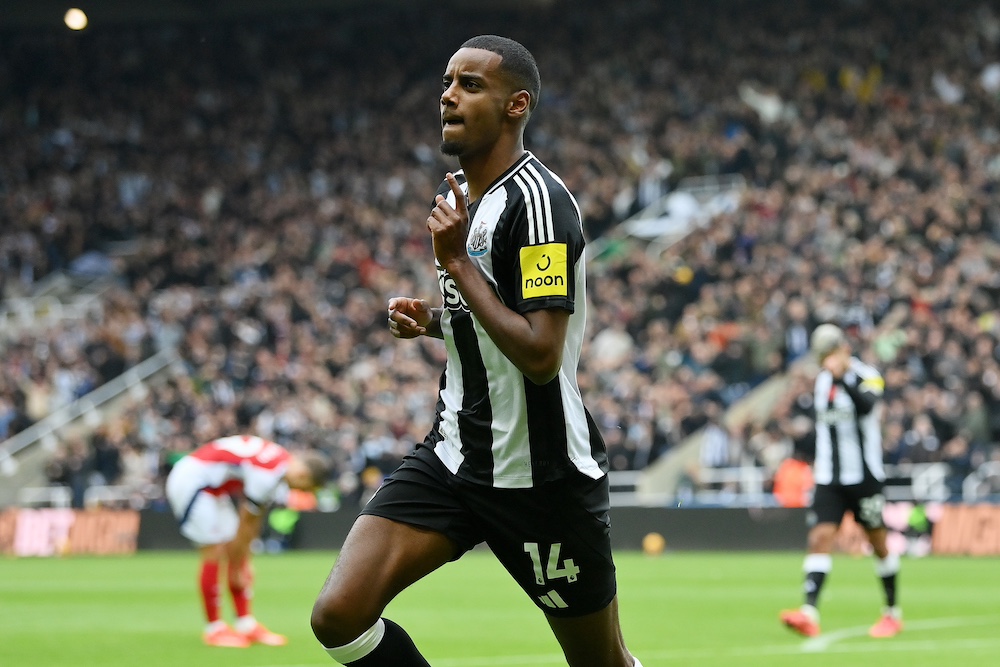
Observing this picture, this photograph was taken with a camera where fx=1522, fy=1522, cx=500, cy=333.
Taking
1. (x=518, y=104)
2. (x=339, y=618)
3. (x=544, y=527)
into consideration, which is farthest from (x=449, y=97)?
(x=339, y=618)

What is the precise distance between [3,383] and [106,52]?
1158 centimetres

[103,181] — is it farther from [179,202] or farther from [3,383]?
[3,383]

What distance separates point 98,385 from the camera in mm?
29719

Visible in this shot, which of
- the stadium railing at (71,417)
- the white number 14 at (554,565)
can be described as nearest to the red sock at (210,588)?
the white number 14 at (554,565)

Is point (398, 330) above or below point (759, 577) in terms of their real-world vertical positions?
above

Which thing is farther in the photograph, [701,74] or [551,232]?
[701,74]

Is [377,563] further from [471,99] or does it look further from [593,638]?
[471,99]

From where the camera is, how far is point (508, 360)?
15.6 ft

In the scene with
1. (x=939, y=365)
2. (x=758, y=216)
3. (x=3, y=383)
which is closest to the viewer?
(x=939, y=365)

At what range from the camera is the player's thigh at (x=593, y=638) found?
491 centimetres

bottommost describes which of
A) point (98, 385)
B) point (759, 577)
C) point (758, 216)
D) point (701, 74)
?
point (759, 577)

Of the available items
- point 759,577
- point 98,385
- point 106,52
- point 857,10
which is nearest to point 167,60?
point 106,52

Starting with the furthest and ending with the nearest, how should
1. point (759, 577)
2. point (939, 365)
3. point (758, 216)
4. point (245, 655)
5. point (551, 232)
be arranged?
point (758, 216)
point (939, 365)
point (759, 577)
point (245, 655)
point (551, 232)

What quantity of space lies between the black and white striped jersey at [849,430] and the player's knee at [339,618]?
6.92 meters
